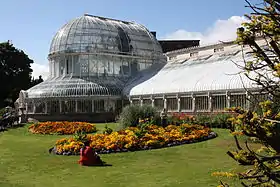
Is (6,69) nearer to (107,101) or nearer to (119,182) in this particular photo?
(107,101)

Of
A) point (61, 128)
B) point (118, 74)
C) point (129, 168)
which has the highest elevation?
point (118, 74)

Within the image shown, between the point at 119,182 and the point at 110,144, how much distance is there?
19.3 feet

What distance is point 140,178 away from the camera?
36.3ft

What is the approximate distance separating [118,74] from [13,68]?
31866 millimetres

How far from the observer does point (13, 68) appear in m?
67.5

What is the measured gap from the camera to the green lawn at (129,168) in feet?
35.3

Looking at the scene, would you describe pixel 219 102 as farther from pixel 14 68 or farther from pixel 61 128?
pixel 14 68

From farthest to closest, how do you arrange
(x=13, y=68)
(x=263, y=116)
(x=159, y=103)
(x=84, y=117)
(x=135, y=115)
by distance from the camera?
(x=13, y=68) < (x=84, y=117) < (x=159, y=103) < (x=135, y=115) < (x=263, y=116)

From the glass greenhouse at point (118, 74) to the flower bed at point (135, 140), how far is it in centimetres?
891

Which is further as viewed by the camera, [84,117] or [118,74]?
[118,74]

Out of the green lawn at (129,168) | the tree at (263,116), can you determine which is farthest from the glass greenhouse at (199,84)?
the tree at (263,116)

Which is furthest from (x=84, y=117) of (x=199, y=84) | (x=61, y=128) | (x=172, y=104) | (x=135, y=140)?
(x=135, y=140)

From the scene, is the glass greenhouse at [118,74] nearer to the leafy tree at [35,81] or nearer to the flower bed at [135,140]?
the flower bed at [135,140]

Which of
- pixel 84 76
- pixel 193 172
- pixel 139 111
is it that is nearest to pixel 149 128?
pixel 139 111
